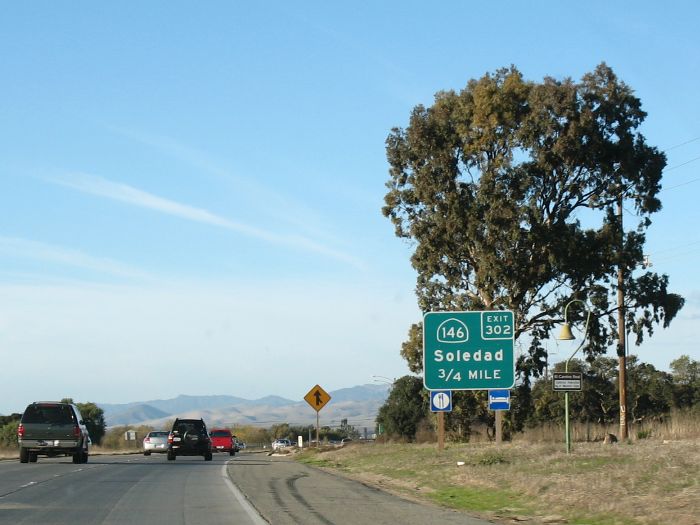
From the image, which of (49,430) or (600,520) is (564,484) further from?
(49,430)

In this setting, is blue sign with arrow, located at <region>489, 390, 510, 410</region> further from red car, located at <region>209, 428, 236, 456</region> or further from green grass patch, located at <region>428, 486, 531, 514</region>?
red car, located at <region>209, 428, 236, 456</region>

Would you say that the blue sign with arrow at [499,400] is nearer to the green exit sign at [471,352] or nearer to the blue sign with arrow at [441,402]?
the blue sign with arrow at [441,402]

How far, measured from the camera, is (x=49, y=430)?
116 ft

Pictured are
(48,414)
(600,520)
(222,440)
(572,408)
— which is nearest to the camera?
(600,520)

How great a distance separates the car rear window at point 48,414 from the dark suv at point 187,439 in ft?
22.7

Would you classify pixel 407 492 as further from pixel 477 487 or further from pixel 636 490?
pixel 636 490

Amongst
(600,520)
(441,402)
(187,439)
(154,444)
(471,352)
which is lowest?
(154,444)

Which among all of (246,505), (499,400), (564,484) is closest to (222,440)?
(499,400)

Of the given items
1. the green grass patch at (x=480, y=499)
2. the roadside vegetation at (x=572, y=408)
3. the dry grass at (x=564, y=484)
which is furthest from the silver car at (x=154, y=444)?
the green grass patch at (x=480, y=499)

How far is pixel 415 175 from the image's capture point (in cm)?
4741

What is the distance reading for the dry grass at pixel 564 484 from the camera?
1482 cm

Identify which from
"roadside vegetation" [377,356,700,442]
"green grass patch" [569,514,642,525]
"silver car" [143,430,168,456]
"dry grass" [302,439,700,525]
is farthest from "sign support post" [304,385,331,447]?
"green grass patch" [569,514,642,525]

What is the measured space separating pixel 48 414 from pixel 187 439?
7813mm

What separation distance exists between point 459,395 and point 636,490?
32.1 metres
